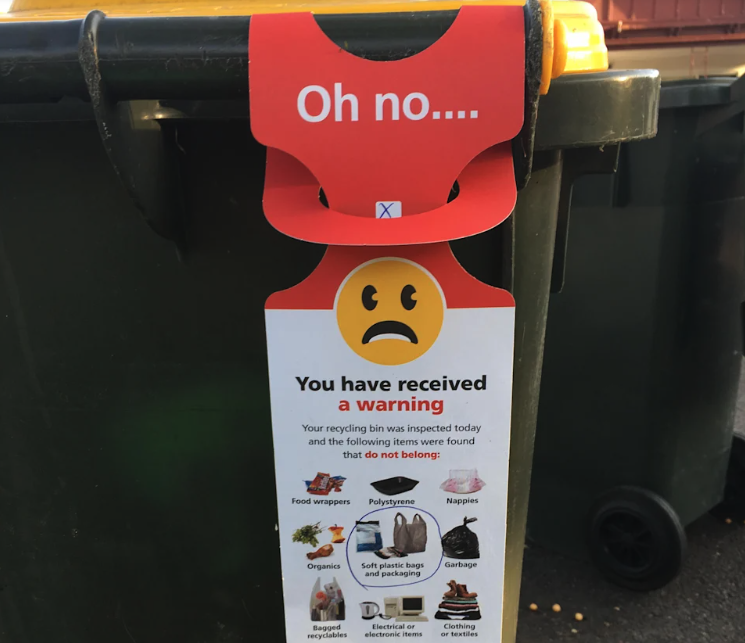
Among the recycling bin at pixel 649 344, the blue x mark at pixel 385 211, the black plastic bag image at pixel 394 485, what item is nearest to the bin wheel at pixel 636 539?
the recycling bin at pixel 649 344

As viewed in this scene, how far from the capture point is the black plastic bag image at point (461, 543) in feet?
3.42

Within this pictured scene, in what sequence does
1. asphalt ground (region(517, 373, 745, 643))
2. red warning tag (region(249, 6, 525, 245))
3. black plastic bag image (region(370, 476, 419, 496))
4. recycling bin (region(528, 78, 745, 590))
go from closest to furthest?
red warning tag (region(249, 6, 525, 245))
black plastic bag image (region(370, 476, 419, 496))
recycling bin (region(528, 78, 745, 590))
asphalt ground (region(517, 373, 745, 643))

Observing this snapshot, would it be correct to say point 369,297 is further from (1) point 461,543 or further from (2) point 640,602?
(2) point 640,602

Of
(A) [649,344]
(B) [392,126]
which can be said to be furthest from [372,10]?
(A) [649,344]

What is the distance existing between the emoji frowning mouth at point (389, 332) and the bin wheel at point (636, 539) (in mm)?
1776

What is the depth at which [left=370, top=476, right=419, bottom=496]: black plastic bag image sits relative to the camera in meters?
1.02

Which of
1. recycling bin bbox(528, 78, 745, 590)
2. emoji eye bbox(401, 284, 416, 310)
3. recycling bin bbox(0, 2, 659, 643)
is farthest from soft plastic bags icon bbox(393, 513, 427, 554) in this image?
recycling bin bbox(528, 78, 745, 590)

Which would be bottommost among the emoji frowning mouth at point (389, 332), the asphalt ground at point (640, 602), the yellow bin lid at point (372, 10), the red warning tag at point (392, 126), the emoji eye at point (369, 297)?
the asphalt ground at point (640, 602)

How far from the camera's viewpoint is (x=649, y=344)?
2.27 metres

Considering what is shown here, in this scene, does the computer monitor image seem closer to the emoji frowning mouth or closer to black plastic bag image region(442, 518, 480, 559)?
black plastic bag image region(442, 518, 480, 559)

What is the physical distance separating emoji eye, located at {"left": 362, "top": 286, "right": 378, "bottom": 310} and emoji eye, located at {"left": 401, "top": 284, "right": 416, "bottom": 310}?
38 millimetres

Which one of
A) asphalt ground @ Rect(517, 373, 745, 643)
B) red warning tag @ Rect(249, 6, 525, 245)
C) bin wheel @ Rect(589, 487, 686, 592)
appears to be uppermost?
red warning tag @ Rect(249, 6, 525, 245)

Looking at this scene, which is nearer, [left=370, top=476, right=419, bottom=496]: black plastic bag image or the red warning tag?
the red warning tag

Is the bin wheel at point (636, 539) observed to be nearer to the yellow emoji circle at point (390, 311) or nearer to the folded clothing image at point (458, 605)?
the folded clothing image at point (458, 605)
